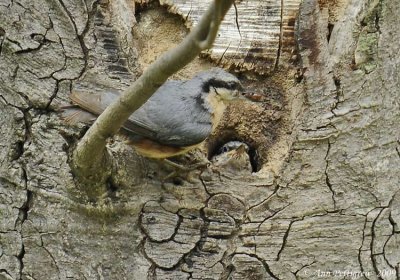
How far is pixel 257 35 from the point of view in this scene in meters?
2.99

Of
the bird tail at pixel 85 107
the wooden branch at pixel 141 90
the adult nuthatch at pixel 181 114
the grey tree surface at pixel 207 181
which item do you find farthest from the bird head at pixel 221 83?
the wooden branch at pixel 141 90

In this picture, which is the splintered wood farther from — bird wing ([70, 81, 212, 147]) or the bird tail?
the bird tail

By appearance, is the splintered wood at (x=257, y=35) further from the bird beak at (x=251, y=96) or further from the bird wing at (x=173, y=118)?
the bird wing at (x=173, y=118)

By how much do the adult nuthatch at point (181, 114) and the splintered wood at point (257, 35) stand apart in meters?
0.09

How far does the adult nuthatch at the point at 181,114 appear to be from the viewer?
9.62 feet

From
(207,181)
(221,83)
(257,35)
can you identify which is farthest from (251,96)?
(207,181)

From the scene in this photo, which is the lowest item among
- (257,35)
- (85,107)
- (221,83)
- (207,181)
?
(207,181)

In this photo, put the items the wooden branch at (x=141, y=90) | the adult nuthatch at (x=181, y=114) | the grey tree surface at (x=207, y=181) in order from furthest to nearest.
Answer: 1. the adult nuthatch at (x=181, y=114)
2. the grey tree surface at (x=207, y=181)
3. the wooden branch at (x=141, y=90)

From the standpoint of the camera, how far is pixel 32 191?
275 cm

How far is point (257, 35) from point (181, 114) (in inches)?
19.0

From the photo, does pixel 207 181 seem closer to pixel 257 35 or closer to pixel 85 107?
pixel 85 107

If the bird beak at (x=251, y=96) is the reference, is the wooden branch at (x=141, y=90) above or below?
below

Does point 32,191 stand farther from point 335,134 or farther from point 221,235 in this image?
point 335,134

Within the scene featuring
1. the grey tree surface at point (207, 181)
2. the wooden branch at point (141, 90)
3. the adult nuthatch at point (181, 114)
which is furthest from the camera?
the adult nuthatch at point (181, 114)
